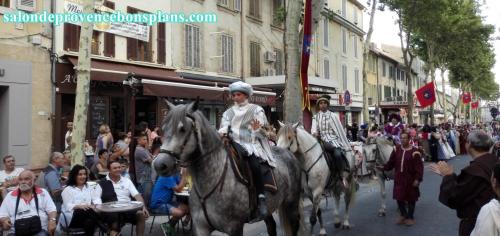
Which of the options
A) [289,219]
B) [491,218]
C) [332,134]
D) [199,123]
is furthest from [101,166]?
[491,218]

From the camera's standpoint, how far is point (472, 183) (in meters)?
4.25

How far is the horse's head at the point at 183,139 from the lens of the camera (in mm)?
4312

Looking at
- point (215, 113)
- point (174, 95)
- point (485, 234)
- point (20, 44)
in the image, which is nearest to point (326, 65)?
point (215, 113)

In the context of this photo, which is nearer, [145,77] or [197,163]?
[197,163]

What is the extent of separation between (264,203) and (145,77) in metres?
9.34

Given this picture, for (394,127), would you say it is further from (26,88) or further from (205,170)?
(205,170)

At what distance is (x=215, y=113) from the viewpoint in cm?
2091

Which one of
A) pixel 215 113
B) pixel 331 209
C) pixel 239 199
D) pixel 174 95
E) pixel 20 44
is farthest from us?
pixel 215 113

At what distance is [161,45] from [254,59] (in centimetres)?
686

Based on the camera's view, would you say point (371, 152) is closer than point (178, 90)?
Yes

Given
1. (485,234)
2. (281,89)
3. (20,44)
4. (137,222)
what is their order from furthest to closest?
(281,89) < (20,44) < (137,222) < (485,234)

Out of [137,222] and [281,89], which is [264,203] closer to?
[137,222]

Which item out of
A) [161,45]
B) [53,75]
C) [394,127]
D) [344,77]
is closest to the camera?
[53,75]

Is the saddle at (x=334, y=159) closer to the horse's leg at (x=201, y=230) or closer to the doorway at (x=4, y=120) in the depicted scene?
the horse's leg at (x=201, y=230)
